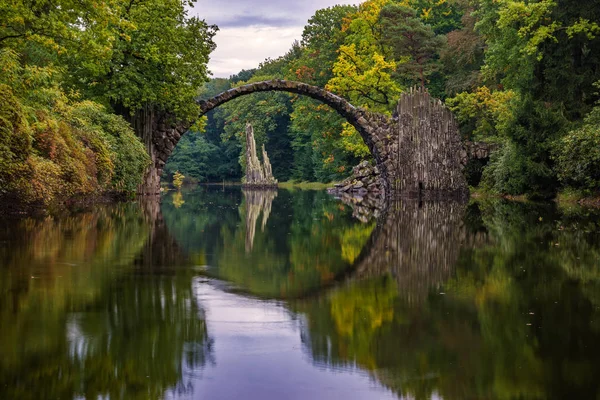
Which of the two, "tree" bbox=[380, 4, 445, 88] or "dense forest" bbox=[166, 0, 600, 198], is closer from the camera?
"dense forest" bbox=[166, 0, 600, 198]

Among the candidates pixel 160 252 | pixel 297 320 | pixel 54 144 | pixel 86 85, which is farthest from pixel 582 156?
pixel 297 320

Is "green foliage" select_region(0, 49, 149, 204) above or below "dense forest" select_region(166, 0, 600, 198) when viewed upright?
below

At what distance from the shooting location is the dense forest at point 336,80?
712 inches

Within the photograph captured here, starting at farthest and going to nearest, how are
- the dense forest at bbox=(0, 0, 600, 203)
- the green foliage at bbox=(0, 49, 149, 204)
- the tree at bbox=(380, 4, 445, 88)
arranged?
the tree at bbox=(380, 4, 445, 88) → the dense forest at bbox=(0, 0, 600, 203) → the green foliage at bbox=(0, 49, 149, 204)

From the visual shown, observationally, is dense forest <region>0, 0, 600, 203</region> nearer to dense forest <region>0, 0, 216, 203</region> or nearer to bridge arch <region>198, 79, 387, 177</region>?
dense forest <region>0, 0, 216, 203</region>

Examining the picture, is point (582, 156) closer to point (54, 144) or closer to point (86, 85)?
point (54, 144)

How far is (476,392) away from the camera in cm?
449

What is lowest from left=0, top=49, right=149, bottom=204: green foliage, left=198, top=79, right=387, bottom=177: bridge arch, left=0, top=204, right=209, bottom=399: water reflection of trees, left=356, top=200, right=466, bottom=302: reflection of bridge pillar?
left=0, top=204, right=209, bottom=399: water reflection of trees

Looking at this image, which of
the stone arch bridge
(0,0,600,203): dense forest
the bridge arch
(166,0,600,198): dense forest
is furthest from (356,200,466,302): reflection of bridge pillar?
the bridge arch

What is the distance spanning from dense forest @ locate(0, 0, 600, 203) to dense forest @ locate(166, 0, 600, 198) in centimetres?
9

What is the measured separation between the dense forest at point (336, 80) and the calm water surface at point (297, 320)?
681 cm

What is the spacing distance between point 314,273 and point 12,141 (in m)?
9.76

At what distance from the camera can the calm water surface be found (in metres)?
4.66

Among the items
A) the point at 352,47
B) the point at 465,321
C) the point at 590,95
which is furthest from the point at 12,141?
the point at 352,47
